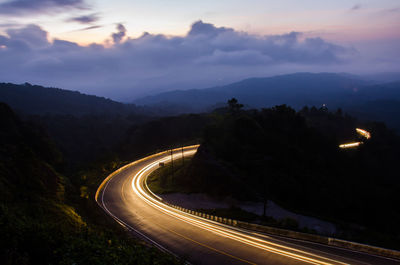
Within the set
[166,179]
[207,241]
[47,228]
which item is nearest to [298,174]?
[166,179]

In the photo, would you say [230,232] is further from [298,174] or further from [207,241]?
[298,174]

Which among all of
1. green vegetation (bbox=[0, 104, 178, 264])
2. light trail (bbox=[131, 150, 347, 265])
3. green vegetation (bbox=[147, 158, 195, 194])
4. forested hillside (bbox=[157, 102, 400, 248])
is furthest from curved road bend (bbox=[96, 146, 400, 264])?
forested hillside (bbox=[157, 102, 400, 248])

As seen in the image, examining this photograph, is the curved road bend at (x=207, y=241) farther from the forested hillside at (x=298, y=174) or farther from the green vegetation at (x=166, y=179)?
the forested hillside at (x=298, y=174)

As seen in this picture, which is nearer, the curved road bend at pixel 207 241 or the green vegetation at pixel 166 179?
the curved road bend at pixel 207 241

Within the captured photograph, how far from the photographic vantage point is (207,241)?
83.0ft

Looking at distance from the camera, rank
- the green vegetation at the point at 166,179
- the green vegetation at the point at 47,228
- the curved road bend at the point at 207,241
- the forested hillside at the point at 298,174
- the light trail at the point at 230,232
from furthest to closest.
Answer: the green vegetation at the point at 166,179 → the forested hillside at the point at 298,174 → the curved road bend at the point at 207,241 → the light trail at the point at 230,232 → the green vegetation at the point at 47,228

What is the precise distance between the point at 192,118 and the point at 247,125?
71.1 meters

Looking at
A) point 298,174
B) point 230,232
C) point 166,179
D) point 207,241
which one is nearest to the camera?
point 207,241

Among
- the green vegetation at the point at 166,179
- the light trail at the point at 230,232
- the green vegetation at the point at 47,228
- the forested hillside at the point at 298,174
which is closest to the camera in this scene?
the green vegetation at the point at 47,228

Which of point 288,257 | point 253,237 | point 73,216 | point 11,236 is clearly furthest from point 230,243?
point 11,236

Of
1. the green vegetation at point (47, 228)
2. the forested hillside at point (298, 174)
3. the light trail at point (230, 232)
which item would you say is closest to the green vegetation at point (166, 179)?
the forested hillside at point (298, 174)

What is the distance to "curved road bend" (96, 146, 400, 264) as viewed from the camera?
2039 cm

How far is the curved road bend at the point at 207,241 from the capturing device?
20.4 meters

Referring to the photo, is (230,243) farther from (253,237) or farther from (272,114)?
(272,114)
